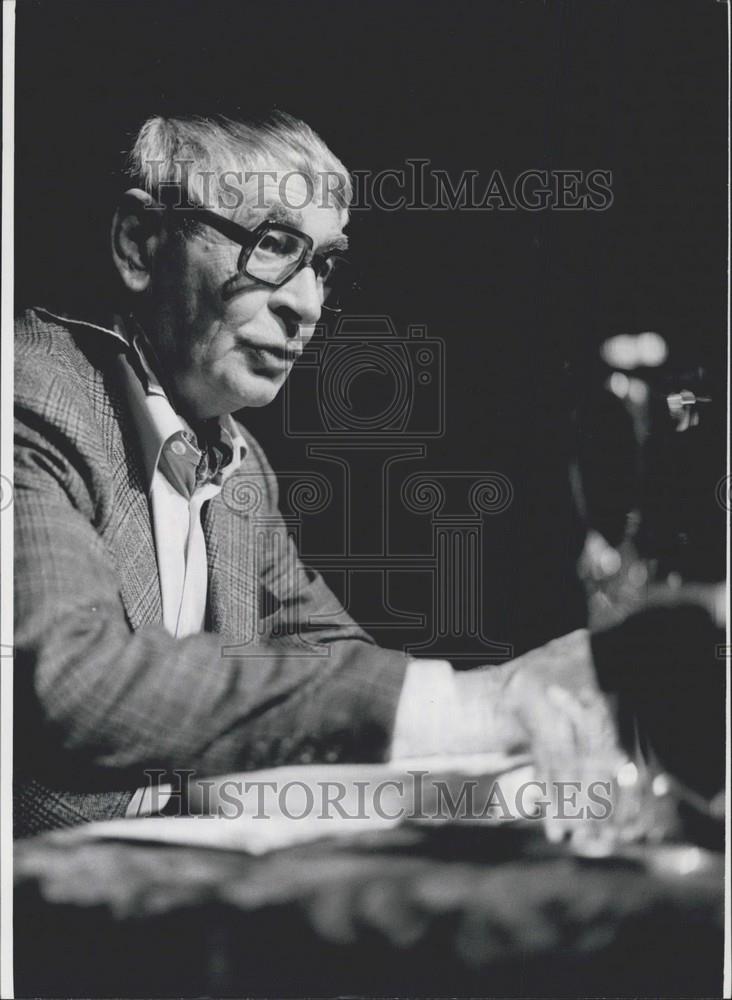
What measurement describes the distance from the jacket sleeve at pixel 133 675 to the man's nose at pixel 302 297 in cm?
66

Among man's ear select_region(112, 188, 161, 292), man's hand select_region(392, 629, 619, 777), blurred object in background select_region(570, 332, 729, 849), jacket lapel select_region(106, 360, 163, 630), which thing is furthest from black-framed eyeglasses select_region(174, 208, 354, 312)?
man's hand select_region(392, 629, 619, 777)

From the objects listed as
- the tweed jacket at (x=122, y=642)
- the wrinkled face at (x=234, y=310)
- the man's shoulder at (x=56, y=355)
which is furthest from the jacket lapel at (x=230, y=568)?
the man's shoulder at (x=56, y=355)

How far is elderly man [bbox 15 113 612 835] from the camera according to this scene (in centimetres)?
347

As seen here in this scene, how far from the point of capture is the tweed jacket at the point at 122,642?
3.46 metres

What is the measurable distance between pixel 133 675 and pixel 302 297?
1.15 m

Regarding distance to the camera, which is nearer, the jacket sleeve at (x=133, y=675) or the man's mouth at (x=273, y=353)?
the jacket sleeve at (x=133, y=675)

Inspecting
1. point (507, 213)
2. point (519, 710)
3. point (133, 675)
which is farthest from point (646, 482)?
point (133, 675)

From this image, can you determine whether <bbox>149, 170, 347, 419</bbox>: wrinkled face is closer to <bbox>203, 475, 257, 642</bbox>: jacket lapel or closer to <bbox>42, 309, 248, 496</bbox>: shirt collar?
<bbox>42, 309, 248, 496</bbox>: shirt collar

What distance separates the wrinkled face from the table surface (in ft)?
4.28

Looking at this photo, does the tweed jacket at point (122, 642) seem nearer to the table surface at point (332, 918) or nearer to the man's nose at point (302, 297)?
the table surface at point (332, 918)

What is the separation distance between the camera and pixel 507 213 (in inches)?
143

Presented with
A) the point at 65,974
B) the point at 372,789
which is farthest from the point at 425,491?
the point at 65,974

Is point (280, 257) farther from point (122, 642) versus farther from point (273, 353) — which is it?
point (122, 642)

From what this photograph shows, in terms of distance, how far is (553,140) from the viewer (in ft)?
11.9
